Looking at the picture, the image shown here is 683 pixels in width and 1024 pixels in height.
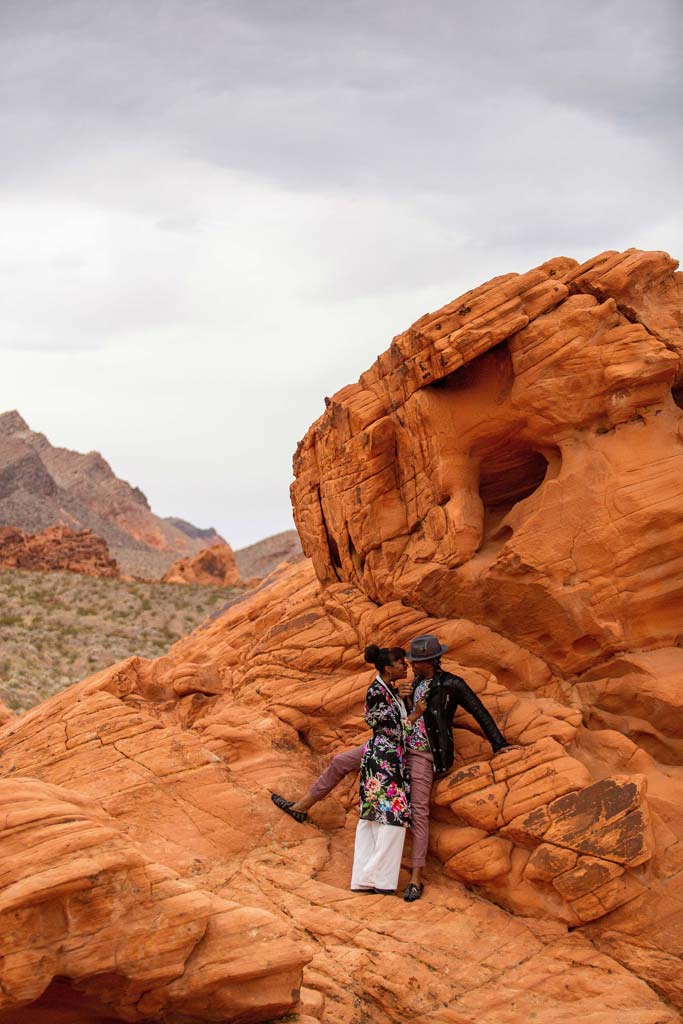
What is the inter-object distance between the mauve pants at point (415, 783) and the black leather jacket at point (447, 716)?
16 centimetres

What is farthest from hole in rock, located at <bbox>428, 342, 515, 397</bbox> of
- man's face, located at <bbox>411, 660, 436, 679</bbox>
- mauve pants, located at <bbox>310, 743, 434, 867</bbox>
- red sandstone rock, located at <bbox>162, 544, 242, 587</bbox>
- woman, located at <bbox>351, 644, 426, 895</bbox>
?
red sandstone rock, located at <bbox>162, 544, 242, 587</bbox>

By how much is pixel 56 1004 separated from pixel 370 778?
359cm

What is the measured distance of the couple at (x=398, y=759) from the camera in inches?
358

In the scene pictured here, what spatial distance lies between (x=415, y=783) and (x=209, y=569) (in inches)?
1742

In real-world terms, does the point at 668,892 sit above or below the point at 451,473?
below

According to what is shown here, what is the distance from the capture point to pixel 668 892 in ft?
27.9

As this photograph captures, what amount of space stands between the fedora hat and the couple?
0.01 metres

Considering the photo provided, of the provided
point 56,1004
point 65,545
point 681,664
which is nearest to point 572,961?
point 681,664

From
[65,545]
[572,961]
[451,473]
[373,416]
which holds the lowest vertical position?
[572,961]

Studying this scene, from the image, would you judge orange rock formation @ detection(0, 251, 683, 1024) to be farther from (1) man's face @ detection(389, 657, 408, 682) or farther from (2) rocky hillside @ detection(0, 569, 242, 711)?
(2) rocky hillside @ detection(0, 569, 242, 711)

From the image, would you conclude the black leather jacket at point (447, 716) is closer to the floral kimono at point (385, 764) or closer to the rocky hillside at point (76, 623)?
the floral kimono at point (385, 764)

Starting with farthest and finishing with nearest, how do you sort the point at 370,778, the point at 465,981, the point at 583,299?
the point at 583,299
the point at 370,778
the point at 465,981

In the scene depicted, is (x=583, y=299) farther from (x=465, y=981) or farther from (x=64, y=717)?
(x=64, y=717)

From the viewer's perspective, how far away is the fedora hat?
977 centimetres
